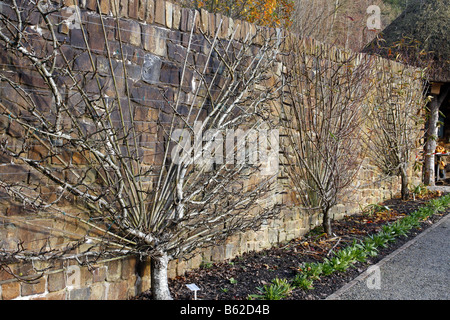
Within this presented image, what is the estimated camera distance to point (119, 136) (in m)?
3.20

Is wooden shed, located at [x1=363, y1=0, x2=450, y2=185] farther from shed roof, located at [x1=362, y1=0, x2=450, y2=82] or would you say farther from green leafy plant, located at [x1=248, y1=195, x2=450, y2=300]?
green leafy plant, located at [x1=248, y1=195, x2=450, y2=300]

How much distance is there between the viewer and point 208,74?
3836 millimetres

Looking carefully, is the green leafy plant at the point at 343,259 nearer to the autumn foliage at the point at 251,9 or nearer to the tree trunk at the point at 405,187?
the tree trunk at the point at 405,187

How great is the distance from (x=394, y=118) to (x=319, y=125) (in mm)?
2634

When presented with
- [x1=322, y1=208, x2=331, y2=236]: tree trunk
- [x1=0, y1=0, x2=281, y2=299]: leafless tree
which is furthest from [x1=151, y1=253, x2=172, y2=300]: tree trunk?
[x1=322, y1=208, x2=331, y2=236]: tree trunk

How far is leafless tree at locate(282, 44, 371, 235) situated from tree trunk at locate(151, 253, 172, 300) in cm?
229

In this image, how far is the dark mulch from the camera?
3377 mm

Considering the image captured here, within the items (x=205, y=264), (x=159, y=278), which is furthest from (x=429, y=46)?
(x=159, y=278)

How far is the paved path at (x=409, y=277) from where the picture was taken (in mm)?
3381

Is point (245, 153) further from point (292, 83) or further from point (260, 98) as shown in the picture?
point (292, 83)
